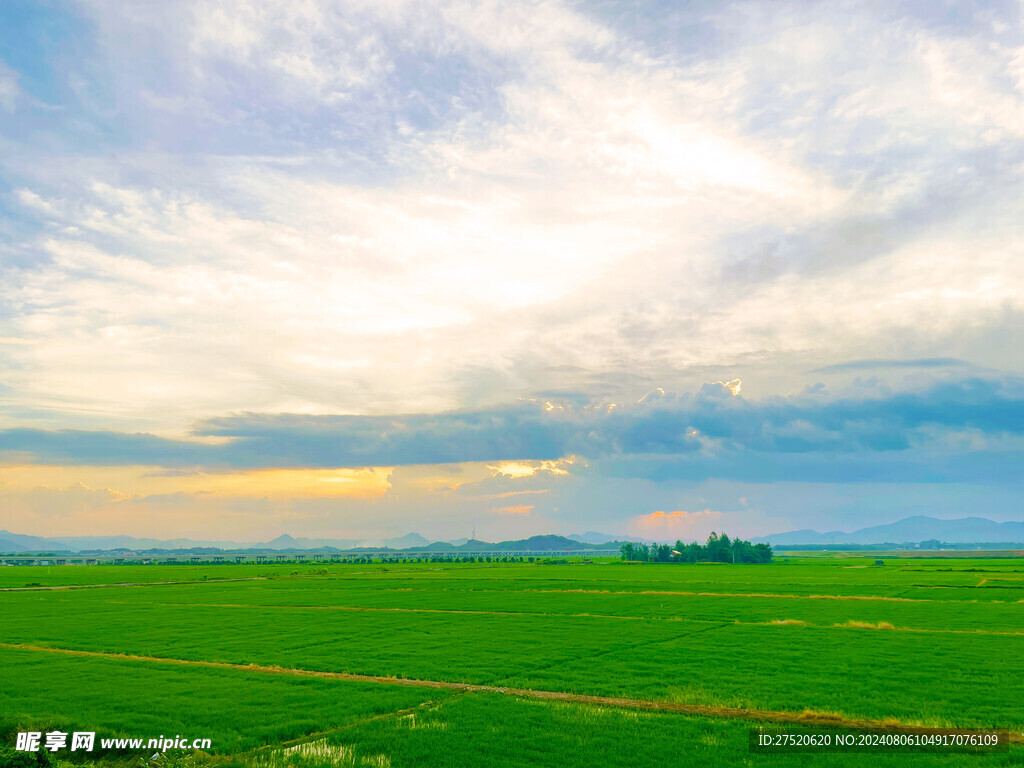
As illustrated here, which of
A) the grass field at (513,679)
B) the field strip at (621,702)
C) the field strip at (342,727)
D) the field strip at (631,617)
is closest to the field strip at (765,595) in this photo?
the grass field at (513,679)

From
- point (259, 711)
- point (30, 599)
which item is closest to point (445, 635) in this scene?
point (259, 711)

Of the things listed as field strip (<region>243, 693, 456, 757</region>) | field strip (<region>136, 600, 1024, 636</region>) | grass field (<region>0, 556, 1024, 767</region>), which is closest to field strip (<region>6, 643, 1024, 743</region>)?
grass field (<region>0, 556, 1024, 767</region>)

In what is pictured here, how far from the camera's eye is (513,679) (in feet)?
93.1

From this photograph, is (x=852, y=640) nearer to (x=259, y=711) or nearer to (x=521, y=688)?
(x=521, y=688)

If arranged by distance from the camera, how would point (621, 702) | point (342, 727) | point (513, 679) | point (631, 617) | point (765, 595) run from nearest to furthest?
1. point (342, 727)
2. point (621, 702)
3. point (513, 679)
4. point (631, 617)
5. point (765, 595)

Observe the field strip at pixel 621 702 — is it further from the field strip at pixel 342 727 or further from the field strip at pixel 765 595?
the field strip at pixel 765 595

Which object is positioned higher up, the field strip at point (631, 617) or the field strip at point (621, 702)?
the field strip at point (621, 702)

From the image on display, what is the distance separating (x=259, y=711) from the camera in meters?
23.0

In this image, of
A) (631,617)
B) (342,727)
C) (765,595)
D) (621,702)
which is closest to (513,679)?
(621,702)

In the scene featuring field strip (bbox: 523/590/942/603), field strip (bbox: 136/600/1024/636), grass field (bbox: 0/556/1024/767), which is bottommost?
field strip (bbox: 523/590/942/603)

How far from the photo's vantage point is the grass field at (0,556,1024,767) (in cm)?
1975

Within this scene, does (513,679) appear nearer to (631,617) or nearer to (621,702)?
(621,702)

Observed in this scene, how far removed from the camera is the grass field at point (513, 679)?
1975cm

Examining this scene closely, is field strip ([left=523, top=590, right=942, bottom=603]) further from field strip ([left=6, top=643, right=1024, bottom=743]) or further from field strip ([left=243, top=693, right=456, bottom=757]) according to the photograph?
field strip ([left=243, top=693, right=456, bottom=757])
